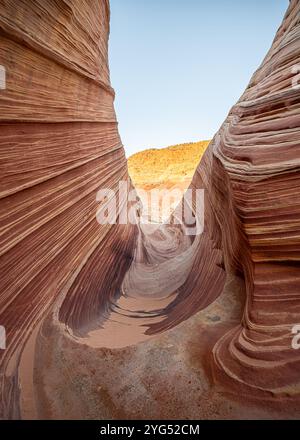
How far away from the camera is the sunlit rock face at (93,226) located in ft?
4.39

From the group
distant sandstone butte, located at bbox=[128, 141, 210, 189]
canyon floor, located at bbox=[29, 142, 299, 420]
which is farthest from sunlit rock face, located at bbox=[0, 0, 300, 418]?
distant sandstone butte, located at bbox=[128, 141, 210, 189]

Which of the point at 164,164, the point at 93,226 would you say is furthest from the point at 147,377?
the point at 164,164

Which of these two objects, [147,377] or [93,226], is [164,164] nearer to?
[93,226]

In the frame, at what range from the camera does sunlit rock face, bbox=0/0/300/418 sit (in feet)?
4.39

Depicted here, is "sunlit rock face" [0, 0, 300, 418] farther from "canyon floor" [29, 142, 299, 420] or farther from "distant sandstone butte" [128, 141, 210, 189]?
"distant sandstone butte" [128, 141, 210, 189]

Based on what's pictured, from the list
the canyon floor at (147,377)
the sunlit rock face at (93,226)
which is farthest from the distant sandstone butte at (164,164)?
the canyon floor at (147,377)

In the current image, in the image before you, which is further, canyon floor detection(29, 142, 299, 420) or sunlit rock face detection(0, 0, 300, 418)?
sunlit rock face detection(0, 0, 300, 418)

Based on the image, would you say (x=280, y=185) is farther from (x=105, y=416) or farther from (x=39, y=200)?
(x=39, y=200)

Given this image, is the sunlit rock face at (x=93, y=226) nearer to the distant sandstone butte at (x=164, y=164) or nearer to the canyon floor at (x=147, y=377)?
the canyon floor at (x=147, y=377)

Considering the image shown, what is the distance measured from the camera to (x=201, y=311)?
5.74ft

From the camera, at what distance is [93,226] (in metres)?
2.69

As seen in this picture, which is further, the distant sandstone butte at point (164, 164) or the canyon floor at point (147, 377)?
the distant sandstone butte at point (164, 164)

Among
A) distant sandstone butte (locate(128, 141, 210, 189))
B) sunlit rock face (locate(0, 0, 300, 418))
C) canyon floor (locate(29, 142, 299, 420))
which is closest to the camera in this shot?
canyon floor (locate(29, 142, 299, 420))
